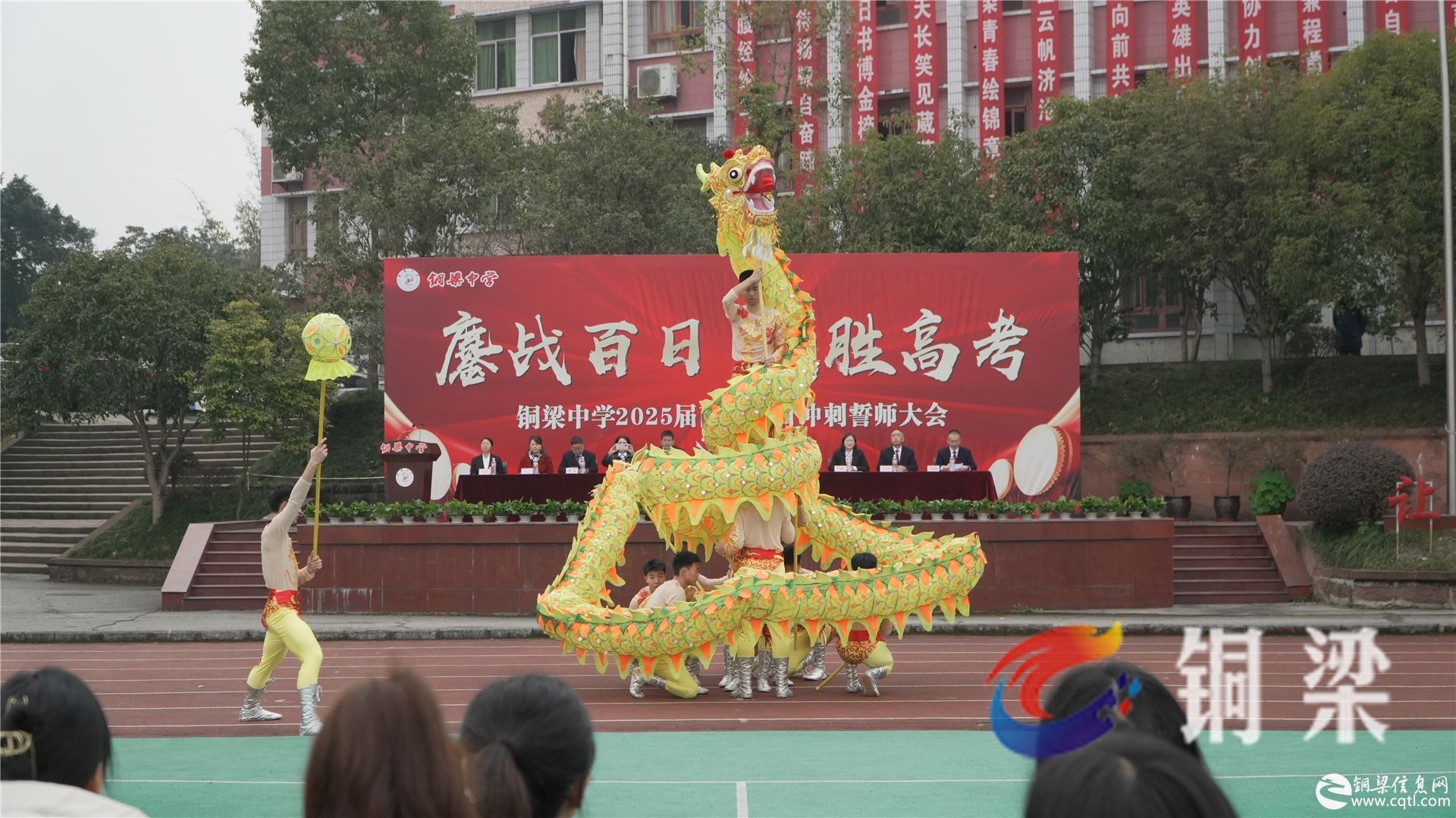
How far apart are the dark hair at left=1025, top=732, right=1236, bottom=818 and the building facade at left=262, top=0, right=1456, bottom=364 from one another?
86.7ft

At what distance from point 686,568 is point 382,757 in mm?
8959

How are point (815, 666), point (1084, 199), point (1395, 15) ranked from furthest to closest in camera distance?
point (1395, 15)
point (1084, 199)
point (815, 666)

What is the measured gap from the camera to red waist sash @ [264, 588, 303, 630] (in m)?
9.41

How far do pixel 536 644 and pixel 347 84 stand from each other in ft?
64.3

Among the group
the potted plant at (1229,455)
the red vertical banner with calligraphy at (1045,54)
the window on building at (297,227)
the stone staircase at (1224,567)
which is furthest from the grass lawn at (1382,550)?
the window on building at (297,227)

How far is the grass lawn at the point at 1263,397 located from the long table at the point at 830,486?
34.8 ft

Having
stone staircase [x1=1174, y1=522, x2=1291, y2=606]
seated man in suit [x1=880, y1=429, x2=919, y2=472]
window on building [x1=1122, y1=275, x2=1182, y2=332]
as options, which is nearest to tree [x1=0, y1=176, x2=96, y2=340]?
window on building [x1=1122, y1=275, x2=1182, y2=332]

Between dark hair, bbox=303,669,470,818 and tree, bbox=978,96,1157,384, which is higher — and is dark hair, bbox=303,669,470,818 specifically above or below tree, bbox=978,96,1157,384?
below

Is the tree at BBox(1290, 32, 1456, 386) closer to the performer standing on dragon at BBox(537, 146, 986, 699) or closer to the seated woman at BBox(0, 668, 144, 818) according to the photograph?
the performer standing on dragon at BBox(537, 146, 986, 699)

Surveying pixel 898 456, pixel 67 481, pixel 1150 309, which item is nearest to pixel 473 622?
pixel 898 456

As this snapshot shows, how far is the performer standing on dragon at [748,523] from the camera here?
10508 mm

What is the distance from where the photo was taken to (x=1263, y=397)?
88.5 ft

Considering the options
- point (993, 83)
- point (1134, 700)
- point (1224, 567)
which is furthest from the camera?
point (993, 83)

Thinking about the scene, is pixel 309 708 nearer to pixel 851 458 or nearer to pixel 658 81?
pixel 851 458
